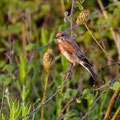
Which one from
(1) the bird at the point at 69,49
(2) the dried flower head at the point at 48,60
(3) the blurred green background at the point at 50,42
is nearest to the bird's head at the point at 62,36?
(1) the bird at the point at 69,49

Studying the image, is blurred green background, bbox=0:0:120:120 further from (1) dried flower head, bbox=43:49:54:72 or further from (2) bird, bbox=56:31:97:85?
(1) dried flower head, bbox=43:49:54:72

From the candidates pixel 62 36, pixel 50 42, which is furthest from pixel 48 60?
pixel 50 42

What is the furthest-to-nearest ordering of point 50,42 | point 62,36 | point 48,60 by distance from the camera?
point 50,42, point 62,36, point 48,60

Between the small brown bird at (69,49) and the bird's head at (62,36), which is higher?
the bird's head at (62,36)

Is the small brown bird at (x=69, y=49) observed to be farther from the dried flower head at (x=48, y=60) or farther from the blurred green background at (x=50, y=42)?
the dried flower head at (x=48, y=60)

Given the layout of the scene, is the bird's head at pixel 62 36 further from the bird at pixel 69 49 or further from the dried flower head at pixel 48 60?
the dried flower head at pixel 48 60

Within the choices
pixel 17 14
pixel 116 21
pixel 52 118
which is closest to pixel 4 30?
pixel 17 14

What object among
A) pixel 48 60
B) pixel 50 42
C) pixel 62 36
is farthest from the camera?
pixel 50 42

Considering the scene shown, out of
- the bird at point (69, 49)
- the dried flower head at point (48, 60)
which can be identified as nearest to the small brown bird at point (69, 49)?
the bird at point (69, 49)

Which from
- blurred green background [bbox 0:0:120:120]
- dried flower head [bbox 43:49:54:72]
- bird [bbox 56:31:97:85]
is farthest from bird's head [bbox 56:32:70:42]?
dried flower head [bbox 43:49:54:72]

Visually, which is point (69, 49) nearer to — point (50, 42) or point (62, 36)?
point (62, 36)

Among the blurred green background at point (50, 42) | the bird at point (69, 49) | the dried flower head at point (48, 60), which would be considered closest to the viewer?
the dried flower head at point (48, 60)

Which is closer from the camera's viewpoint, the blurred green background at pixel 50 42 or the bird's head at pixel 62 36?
the bird's head at pixel 62 36

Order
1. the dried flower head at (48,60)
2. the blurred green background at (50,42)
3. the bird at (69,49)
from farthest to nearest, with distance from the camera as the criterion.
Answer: the blurred green background at (50,42) < the bird at (69,49) < the dried flower head at (48,60)
